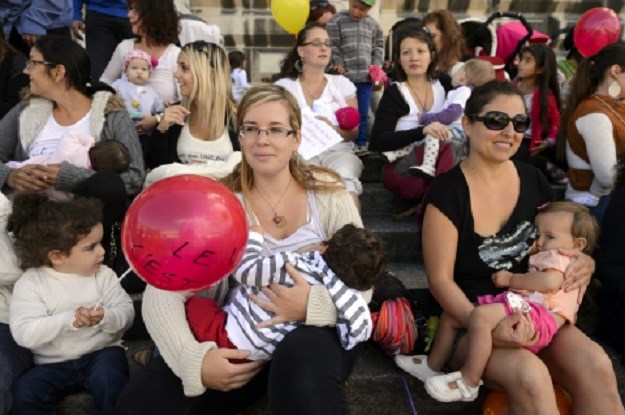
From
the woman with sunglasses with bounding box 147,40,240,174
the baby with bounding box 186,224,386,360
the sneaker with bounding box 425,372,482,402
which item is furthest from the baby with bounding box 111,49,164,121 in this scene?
the sneaker with bounding box 425,372,482,402

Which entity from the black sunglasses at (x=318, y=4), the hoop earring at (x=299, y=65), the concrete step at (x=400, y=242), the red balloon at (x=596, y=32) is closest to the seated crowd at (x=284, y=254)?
the concrete step at (x=400, y=242)

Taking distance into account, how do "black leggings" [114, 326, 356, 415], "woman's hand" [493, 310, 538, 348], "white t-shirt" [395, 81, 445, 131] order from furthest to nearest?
"white t-shirt" [395, 81, 445, 131] < "woman's hand" [493, 310, 538, 348] < "black leggings" [114, 326, 356, 415]

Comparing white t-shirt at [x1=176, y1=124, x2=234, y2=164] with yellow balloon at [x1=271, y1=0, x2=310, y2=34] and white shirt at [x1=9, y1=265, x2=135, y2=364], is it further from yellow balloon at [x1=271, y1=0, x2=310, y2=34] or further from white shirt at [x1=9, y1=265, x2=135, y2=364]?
yellow balloon at [x1=271, y1=0, x2=310, y2=34]

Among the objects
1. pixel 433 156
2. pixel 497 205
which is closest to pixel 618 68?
pixel 433 156

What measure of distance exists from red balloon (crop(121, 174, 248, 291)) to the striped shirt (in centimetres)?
29

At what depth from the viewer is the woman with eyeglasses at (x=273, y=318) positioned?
6.63ft

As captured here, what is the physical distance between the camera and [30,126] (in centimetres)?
349

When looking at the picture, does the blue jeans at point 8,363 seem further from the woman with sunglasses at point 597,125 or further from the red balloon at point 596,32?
the red balloon at point 596,32

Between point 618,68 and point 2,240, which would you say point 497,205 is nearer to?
point 618,68

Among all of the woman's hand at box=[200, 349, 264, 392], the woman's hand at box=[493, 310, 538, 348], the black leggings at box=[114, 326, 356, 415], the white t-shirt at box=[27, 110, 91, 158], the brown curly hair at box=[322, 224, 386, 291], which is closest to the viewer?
the black leggings at box=[114, 326, 356, 415]

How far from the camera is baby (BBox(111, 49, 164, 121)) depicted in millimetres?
4295

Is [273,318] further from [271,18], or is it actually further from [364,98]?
[271,18]

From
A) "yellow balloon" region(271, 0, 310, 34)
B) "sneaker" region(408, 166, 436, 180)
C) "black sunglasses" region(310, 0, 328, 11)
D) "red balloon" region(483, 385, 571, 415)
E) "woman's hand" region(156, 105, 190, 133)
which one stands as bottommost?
"red balloon" region(483, 385, 571, 415)

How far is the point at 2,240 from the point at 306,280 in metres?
1.45
